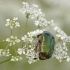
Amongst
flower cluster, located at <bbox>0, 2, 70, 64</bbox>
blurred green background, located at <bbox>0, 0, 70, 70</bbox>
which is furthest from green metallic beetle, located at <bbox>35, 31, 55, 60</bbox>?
blurred green background, located at <bbox>0, 0, 70, 70</bbox>

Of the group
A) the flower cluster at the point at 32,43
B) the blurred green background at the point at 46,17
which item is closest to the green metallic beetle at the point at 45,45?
the flower cluster at the point at 32,43

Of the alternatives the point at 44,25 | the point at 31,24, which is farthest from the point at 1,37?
the point at 44,25

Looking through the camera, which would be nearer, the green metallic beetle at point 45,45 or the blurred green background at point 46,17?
the green metallic beetle at point 45,45

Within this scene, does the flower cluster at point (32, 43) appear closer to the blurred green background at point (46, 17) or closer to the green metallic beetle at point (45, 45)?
the green metallic beetle at point (45, 45)

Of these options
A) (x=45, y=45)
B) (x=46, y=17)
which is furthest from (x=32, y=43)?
(x=46, y=17)

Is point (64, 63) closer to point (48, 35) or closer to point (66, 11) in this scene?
point (66, 11)

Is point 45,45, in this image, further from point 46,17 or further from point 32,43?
point 46,17
